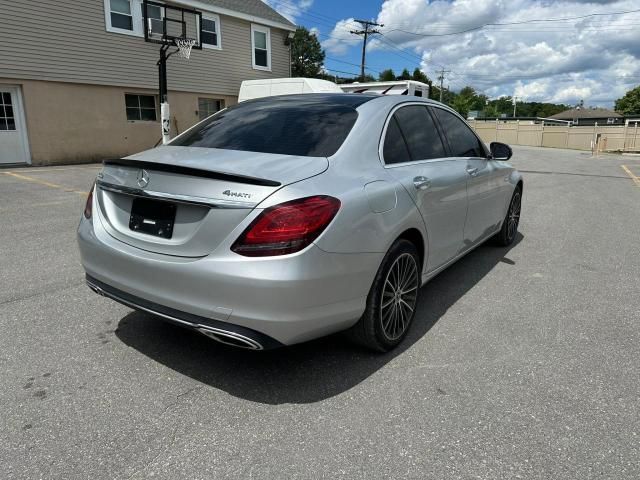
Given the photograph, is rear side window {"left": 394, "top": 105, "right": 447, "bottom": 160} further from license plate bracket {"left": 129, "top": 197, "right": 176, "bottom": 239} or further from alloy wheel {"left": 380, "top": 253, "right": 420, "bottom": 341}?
license plate bracket {"left": 129, "top": 197, "right": 176, "bottom": 239}

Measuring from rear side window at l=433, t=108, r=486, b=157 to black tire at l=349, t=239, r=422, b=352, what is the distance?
1.37 m

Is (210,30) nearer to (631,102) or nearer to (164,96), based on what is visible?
(164,96)

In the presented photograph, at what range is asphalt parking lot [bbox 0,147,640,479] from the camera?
85.8 inches

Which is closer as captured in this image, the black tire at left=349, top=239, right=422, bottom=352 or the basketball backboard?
the black tire at left=349, top=239, right=422, bottom=352

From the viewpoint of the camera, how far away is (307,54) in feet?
216

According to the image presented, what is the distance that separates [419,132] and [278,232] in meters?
1.86

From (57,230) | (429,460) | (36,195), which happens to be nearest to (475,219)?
(429,460)

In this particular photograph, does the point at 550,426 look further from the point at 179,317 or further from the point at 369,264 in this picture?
the point at 179,317

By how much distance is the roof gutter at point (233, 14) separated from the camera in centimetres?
1639

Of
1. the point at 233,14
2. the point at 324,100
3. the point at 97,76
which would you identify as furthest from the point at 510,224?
the point at 233,14

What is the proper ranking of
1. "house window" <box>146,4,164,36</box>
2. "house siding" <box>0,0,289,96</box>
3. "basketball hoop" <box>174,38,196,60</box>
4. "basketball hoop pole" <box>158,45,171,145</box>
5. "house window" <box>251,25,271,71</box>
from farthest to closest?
1. "house window" <box>251,25,271,71</box>
2. "house window" <box>146,4,164,36</box>
3. "basketball hoop" <box>174,38,196,60</box>
4. "basketball hoop pole" <box>158,45,171,145</box>
5. "house siding" <box>0,0,289,96</box>

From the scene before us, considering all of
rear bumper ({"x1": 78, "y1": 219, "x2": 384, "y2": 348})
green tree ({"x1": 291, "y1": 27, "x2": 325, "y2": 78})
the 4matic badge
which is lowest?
rear bumper ({"x1": 78, "y1": 219, "x2": 384, "y2": 348})

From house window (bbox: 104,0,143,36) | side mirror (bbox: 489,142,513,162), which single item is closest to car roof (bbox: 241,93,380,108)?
side mirror (bbox: 489,142,513,162)

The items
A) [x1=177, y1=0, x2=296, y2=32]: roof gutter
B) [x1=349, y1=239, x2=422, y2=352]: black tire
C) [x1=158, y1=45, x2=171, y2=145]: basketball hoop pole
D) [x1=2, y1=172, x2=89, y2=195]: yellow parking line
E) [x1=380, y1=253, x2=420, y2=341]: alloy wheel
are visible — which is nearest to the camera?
[x1=349, y1=239, x2=422, y2=352]: black tire
